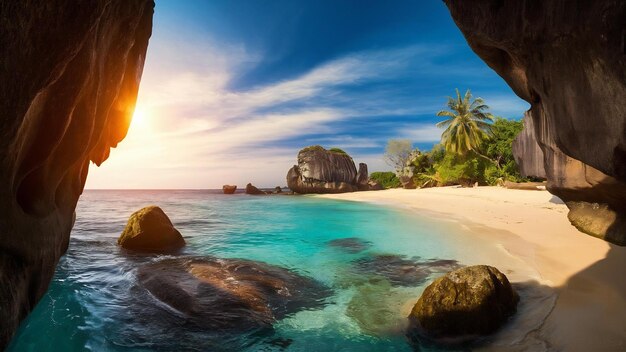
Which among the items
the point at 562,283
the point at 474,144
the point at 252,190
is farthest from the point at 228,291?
the point at 252,190

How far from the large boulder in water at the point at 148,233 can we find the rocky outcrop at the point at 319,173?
48078 millimetres

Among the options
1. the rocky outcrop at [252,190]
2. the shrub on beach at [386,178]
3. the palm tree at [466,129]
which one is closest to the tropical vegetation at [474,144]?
the palm tree at [466,129]

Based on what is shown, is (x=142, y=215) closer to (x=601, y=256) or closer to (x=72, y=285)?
(x=72, y=285)

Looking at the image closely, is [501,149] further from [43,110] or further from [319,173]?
[43,110]

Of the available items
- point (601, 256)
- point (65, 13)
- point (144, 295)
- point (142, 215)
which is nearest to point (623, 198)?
point (601, 256)

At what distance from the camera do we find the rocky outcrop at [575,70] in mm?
3145

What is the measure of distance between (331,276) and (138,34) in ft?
22.8

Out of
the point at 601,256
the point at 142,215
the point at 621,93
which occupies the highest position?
the point at 621,93

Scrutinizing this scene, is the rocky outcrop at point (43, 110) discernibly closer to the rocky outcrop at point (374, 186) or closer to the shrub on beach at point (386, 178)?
the shrub on beach at point (386, 178)

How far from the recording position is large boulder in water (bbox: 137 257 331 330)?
5.52 m

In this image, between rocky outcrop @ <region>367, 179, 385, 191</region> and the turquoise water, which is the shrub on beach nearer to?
rocky outcrop @ <region>367, 179, 385, 191</region>

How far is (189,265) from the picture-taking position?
835 cm

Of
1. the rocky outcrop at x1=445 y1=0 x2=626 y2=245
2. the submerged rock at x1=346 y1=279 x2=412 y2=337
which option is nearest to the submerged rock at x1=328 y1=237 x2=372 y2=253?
the submerged rock at x1=346 y1=279 x2=412 y2=337

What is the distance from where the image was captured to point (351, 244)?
13.0 meters
